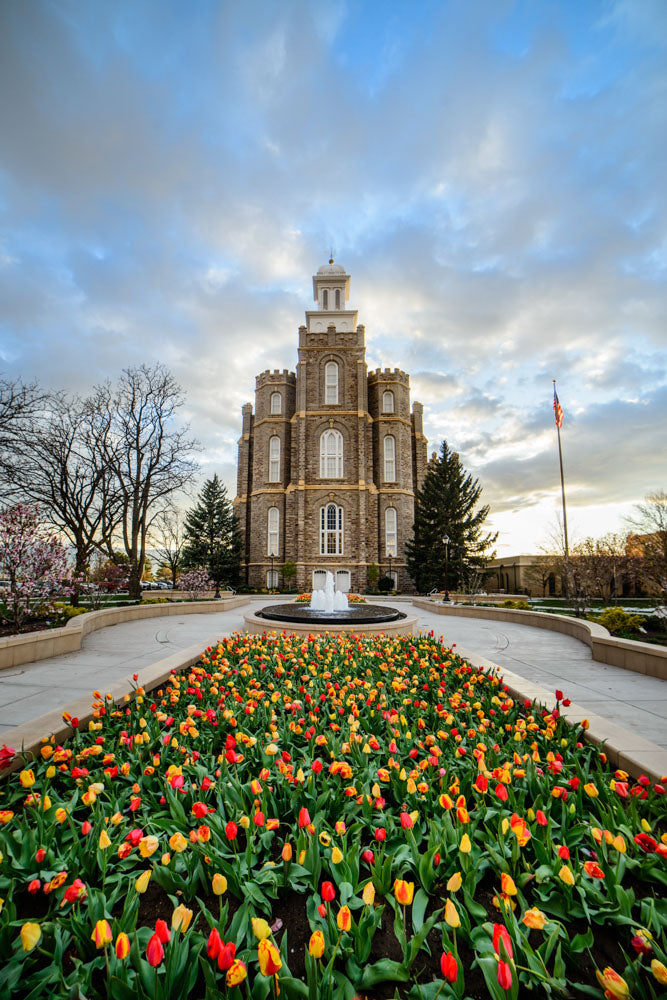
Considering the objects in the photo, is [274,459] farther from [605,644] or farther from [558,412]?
[605,644]

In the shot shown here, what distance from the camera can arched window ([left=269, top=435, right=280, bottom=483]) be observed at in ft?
104

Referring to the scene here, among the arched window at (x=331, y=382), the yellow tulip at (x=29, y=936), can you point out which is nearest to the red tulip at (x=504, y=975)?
the yellow tulip at (x=29, y=936)

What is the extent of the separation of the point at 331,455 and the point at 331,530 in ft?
17.8

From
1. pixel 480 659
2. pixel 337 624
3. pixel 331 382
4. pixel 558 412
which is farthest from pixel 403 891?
pixel 331 382

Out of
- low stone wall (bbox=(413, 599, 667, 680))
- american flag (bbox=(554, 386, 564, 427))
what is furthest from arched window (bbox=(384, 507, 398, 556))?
low stone wall (bbox=(413, 599, 667, 680))

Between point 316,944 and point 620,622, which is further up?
point 316,944

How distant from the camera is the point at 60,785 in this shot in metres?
2.98

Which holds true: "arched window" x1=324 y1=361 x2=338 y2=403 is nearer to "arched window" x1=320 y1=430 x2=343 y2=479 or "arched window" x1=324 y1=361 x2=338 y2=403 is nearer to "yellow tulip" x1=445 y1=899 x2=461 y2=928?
"arched window" x1=320 y1=430 x2=343 y2=479

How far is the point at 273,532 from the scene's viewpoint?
30703mm

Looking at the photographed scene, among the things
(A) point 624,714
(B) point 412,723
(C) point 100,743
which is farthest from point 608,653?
(C) point 100,743

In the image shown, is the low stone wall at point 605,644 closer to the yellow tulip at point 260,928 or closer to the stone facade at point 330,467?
the yellow tulip at point 260,928

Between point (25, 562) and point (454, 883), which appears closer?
point (454, 883)

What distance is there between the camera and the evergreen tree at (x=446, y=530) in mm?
27703

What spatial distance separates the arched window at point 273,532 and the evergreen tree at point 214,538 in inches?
88.1
